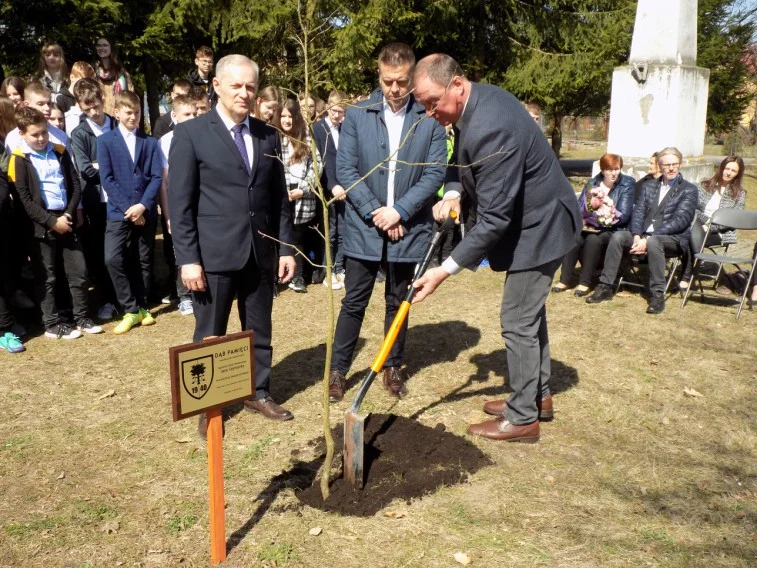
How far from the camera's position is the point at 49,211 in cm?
604

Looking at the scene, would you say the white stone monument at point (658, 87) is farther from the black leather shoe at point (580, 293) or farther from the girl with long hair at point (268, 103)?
the girl with long hair at point (268, 103)

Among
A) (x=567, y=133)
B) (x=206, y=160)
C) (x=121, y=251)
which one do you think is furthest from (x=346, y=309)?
(x=567, y=133)

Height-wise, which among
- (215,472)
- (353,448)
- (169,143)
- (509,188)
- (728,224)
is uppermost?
(169,143)

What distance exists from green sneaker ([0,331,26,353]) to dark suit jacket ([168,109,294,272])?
258cm

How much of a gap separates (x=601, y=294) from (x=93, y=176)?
5410 mm

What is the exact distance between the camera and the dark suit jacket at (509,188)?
364 cm

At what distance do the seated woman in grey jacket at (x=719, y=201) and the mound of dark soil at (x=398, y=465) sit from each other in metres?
4.79

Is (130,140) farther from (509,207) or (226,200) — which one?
(509,207)

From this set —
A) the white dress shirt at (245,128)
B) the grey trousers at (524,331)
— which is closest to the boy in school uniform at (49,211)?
the white dress shirt at (245,128)

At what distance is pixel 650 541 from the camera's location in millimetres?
3305

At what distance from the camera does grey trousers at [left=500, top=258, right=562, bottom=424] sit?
4.03 m

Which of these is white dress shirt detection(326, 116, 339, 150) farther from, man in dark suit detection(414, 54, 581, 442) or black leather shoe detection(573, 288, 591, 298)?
man in dark suit detection(414, 54, 581, 442)

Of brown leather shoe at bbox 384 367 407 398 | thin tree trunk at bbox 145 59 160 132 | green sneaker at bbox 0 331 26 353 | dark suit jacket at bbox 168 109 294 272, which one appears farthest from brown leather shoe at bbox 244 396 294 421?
thin tree trunk at bbox 145 59 160 132

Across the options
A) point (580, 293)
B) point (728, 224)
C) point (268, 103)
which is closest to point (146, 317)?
point (268, 103)
